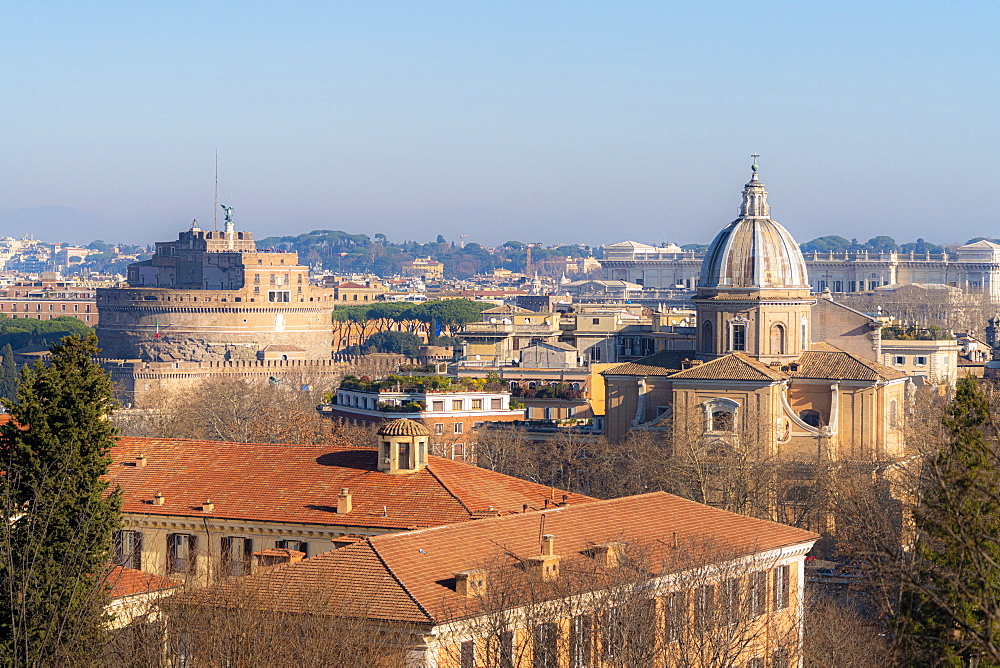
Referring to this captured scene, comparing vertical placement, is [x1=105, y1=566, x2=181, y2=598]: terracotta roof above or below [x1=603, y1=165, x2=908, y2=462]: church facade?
below

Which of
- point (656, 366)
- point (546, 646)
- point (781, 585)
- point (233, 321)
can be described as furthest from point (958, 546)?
point (233, 321)

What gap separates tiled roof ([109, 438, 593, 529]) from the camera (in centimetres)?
3312

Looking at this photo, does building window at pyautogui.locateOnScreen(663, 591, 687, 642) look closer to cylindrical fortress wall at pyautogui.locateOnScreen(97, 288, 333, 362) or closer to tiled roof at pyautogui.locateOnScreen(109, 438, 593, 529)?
tiled roof at pyautogui.locateOnScreen(109, 438, 593, 529)

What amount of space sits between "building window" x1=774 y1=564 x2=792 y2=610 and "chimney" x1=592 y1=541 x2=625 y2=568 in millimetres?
3704

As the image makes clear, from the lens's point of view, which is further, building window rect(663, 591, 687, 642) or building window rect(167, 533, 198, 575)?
building window rect(167, 533, 198, 575)

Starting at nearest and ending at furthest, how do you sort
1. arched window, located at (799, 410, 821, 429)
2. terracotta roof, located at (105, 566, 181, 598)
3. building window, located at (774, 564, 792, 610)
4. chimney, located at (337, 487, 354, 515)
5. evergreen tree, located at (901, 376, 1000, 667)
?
evergreen tree, located at (901, 376, 1000, 667)
terracotta roof, located at (105, 566, 181, 598)
building window, located at (774, 564, 792, 610)
chimney, located at (337, 487, 354, 515)
arched window, located at (799, 410, 821, 429)

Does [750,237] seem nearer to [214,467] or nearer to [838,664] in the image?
[214,467]

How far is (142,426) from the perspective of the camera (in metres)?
68.0

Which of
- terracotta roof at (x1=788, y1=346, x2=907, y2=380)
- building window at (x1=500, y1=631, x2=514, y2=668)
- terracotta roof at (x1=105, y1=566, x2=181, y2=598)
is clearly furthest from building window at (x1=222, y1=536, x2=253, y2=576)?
terracotta roof at (x1=788, y1=346, x2=907, y2=380)

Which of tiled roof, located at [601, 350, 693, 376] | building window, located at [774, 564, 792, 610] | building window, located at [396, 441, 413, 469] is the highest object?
tiled roof, located at [601, 350, 693, 376]

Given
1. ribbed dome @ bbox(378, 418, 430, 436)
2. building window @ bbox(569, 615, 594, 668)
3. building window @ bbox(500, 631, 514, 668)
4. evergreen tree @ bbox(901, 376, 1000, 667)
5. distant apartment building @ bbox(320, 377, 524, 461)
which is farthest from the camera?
distant apartment building @ bbox(320, 377, 524, 461)

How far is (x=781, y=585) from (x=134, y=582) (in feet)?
33.6

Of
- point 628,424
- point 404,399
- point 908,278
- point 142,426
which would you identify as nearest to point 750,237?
point 628,424

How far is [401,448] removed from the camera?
1371 inches
